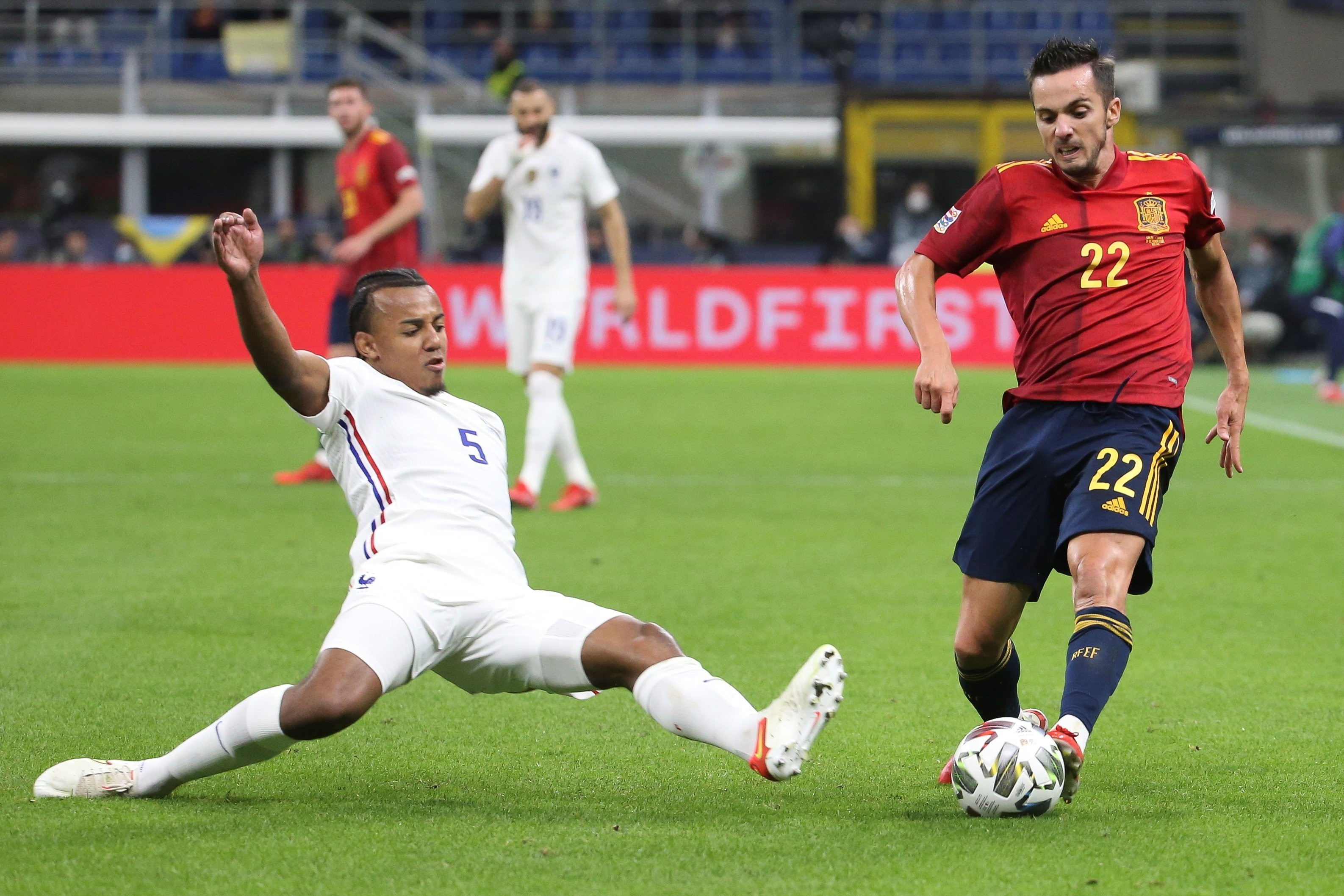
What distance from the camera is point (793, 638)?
6633 millimetres

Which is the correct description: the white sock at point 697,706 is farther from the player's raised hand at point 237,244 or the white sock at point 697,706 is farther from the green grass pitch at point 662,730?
the player's raised hand at point 237,244

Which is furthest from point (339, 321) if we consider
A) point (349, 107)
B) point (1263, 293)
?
point (1263, 293)

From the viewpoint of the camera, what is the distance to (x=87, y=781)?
4.28 m

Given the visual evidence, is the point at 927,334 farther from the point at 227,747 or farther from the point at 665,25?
the point at 665,25

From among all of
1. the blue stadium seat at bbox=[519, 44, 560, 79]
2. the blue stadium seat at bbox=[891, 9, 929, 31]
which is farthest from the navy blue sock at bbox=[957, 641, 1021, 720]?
the blue stadium seat at bbox=[891, 9, 929, 31]

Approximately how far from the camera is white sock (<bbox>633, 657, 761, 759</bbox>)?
3.93m

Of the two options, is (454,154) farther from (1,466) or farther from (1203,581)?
(1203,581)

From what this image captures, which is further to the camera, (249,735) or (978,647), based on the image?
(978,647)

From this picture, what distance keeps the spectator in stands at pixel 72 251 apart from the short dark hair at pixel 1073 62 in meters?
19.7

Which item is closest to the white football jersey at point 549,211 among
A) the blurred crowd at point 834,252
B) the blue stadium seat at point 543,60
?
the blurred crowd at point 834,252

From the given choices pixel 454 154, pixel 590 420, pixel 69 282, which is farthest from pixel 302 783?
pixel 454 154

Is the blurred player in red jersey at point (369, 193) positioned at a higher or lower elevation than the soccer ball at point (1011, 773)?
higher

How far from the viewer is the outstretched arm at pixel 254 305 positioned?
4.05 meters

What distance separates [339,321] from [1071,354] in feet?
23.3
